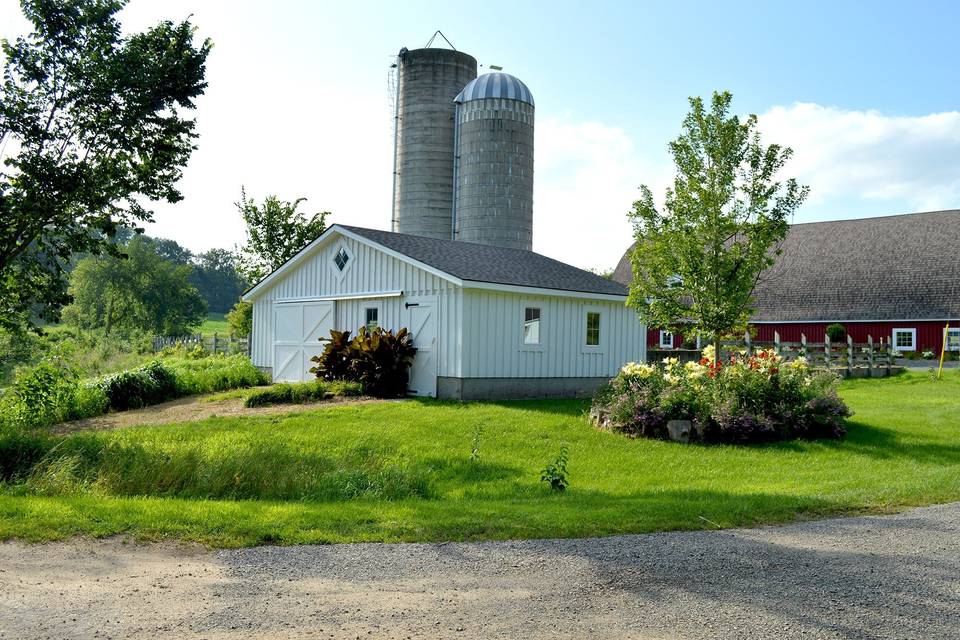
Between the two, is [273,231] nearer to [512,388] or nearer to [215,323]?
[512,388]

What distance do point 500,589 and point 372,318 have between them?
1549cm

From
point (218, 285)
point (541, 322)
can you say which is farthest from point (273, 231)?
point (218, 285)

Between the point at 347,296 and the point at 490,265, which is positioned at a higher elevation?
the point at 490,265

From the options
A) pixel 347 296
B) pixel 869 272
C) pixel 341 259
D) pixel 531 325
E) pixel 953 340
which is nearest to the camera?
pixel 531 325

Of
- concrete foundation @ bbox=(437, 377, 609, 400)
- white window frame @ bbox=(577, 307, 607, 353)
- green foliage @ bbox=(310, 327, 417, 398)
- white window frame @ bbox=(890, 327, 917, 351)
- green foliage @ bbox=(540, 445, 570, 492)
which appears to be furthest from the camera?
white window frame @ bbox=(890, 327, 917, 351)

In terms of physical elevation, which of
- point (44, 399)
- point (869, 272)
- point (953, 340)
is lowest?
point (44, 399)

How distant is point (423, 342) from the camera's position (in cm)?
1850

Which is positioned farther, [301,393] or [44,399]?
[301,393]

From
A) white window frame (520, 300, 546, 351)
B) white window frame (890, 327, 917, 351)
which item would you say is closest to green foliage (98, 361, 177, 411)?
white window frame (520, 300, 546, 351)

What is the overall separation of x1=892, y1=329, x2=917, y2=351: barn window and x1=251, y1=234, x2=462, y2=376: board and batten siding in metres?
22.3

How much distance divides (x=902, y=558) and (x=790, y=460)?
6.17m

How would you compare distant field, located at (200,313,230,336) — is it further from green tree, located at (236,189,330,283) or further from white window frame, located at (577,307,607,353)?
white window frame, located at (577,307,607,353)

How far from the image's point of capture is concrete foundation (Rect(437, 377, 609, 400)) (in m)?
17.7

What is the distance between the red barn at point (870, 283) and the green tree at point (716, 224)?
1804 centimetres
